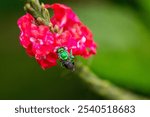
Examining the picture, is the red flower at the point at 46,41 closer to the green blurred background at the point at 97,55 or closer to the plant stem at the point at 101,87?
the plant stem at the point at 101,87

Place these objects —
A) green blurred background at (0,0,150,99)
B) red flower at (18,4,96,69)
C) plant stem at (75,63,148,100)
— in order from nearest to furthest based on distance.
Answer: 1. red flower at (18,4,96,69)
2. plant stem at (75,63,148,100)
3. green blurred background at (0,0,150,99)

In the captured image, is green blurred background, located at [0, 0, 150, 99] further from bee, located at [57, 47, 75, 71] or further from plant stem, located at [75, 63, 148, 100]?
bee, located at [57, 47, 75, 71]

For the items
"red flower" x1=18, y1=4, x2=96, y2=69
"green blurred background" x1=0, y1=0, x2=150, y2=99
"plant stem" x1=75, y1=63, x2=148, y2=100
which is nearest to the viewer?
"red flower" x1=18, y1=4, x2=96, y2=69

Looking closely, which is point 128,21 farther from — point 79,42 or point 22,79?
point 79,42

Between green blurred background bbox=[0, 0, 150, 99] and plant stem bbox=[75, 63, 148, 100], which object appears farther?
green blurred background bbox=[0, 0, 150, 99]

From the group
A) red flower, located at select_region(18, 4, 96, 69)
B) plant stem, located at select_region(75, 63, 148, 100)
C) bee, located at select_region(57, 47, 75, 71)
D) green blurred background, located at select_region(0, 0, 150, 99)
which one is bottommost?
bee, located at select_region(57, 47, 75, 71)

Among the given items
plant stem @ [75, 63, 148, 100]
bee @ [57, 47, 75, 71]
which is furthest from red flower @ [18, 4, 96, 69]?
plant stem @ [75, 63, 148, 100]

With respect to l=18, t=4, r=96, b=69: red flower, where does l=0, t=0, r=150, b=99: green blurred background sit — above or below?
above

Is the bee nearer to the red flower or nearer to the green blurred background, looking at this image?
the red flower
